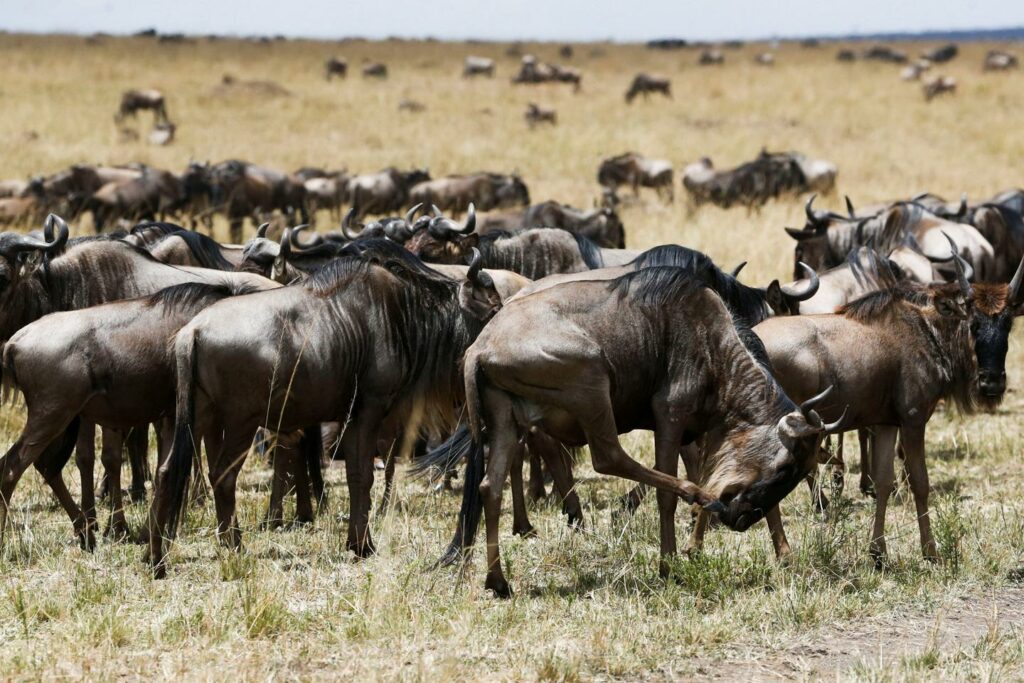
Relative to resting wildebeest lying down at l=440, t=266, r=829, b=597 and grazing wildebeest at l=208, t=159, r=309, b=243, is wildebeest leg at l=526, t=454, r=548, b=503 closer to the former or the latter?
resting wildebeest lying down at l=440, t=266, r=829, b=597

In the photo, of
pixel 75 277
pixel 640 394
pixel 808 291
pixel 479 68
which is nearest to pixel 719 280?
pixel 808 291

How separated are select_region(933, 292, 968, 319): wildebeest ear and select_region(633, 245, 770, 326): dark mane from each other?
0.87m

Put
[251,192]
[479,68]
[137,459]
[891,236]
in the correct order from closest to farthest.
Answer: [137,459], [891,236], [251,192], [479,68]

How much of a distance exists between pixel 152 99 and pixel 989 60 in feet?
101

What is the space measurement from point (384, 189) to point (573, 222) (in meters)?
7.21

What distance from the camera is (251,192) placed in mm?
20812

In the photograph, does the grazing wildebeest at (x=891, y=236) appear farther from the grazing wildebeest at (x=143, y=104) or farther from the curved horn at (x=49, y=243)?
the grazing wildebeest at (x=143, y=104)

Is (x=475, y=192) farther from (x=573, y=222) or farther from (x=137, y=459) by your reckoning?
(x=137, y=459)

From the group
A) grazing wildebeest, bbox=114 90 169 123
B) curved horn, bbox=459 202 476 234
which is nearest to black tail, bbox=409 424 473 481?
curved horn, bbox=459 202 476 234

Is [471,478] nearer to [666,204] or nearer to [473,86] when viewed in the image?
[666,204]

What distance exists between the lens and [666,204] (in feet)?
74.8

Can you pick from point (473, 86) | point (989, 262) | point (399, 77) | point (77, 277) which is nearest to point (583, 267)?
point (77, 277)

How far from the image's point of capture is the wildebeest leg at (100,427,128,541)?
6332 millimetres

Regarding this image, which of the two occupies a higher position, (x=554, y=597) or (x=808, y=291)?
(x=808, y=291)
